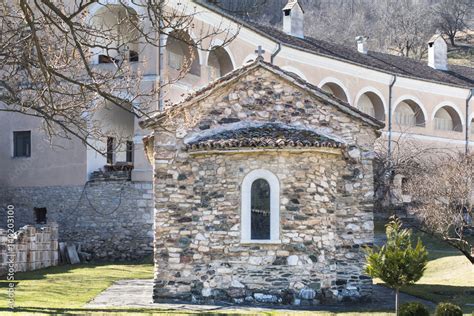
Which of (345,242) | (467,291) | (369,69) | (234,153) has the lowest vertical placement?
(467,291)

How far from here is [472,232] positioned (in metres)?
33.7

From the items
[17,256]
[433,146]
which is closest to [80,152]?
[17,256]

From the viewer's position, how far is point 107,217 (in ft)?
94.6

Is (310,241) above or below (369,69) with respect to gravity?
below

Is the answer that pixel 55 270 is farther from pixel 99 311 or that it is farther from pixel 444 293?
pixel 444 293

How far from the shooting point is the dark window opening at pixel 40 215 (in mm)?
30672

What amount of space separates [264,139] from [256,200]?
1.28 m

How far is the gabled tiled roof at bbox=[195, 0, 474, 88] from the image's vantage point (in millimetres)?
37969

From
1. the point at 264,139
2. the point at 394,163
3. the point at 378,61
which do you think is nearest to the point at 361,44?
the point at 378,61

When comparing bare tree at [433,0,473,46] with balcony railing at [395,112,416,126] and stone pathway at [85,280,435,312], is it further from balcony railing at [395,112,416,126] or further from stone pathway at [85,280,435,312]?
stone pathway at [85,280,435,312]

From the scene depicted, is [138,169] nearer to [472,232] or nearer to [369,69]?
[472,232]

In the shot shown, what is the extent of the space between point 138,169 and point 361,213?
1116 cm

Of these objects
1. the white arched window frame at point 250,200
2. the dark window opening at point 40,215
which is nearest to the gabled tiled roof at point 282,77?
the white arched window frame at point 250,200

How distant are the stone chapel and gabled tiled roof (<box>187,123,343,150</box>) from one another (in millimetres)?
21
